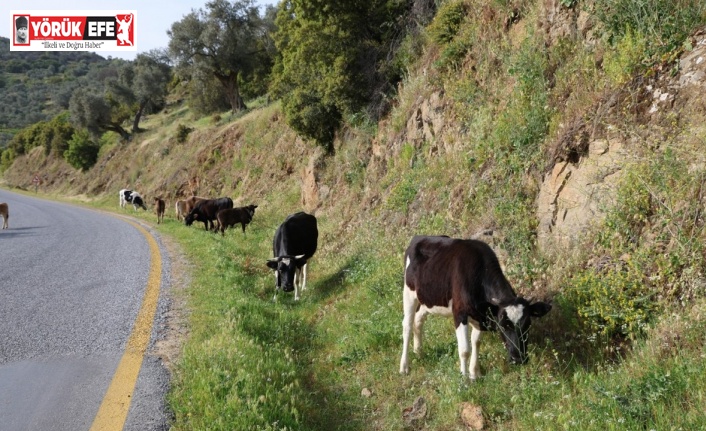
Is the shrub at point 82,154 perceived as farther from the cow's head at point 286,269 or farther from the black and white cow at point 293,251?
the cow's head at point 286,269

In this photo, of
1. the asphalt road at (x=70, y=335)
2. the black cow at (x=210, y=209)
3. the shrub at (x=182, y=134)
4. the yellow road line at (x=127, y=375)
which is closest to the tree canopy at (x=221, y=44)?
the shrub at (x=182, y=134)

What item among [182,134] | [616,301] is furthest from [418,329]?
[182,134]

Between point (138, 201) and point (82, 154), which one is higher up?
point (82, 154)

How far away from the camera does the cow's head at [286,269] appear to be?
30.0 feet

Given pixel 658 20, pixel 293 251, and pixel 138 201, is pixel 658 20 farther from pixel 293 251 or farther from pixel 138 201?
pixel 138 201

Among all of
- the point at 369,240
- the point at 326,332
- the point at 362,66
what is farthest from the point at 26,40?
the point at 326,332

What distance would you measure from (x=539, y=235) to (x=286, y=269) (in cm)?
465

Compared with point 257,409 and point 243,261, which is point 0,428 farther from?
point 243,261

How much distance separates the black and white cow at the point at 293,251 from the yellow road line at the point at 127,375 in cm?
220

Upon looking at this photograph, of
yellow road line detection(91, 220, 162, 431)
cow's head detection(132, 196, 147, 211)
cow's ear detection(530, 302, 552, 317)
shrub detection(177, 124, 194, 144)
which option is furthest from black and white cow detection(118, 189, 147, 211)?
cow's ear detection(530, 302, 552, 317)

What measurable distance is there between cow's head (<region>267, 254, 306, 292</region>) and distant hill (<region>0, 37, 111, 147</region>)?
269ft

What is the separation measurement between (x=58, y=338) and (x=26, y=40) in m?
35.8

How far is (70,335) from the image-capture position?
6375mm

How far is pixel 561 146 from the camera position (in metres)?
6.75
